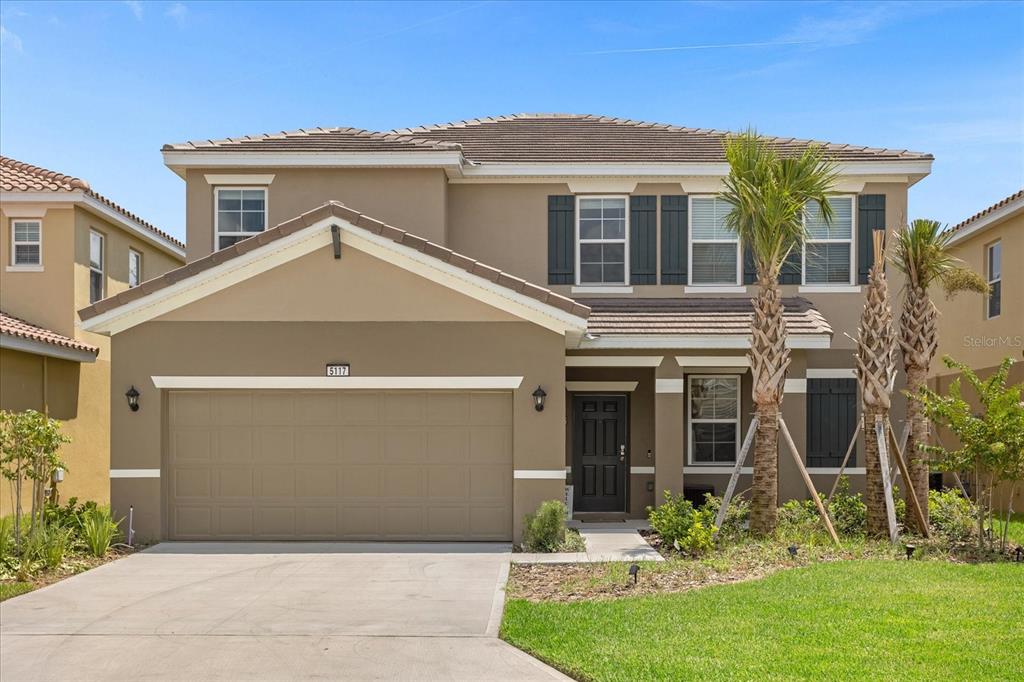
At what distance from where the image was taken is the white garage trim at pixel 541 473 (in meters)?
13.4

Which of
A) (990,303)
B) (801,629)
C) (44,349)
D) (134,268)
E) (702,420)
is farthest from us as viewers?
(134,268)

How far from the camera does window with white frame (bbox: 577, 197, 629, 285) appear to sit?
57.4 ft

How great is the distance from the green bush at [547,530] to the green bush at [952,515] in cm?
530

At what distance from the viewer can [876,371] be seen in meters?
13.4

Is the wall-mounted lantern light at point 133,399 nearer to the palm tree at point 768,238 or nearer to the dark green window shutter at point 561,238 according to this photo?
→ the dark green window shutter at point 561,238

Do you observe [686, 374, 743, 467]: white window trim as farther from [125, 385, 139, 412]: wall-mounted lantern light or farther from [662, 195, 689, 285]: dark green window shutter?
[125, 385, 139, 412]: wall-mounted lantern light

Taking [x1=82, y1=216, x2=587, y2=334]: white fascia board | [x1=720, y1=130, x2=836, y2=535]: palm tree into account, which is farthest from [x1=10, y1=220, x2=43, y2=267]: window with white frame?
[x1=720, y1=130, x2=836, y2=535]: palm tree

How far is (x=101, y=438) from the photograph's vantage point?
781 inches

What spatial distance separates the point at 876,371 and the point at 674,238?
5.09 m

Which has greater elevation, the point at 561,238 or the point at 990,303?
the point at 561,238

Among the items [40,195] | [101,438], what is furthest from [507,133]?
[101,438]

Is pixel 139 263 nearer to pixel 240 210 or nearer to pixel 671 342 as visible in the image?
pixel 240 210

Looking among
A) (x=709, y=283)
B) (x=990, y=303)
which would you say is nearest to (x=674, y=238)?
(x=709, y=283)

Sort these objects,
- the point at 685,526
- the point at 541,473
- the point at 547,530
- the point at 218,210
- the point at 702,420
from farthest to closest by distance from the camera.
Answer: the point at 218,210 < the point at 702,420 < the point at 541,473 < the point at 547,530 < the point at 685,526
